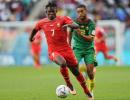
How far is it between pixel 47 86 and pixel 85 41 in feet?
12.8

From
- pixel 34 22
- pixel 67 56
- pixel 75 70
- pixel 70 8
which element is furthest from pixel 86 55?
pixel 70 8

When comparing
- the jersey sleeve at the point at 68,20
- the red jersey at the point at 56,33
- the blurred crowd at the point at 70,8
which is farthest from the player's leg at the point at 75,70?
the blurred crowd at the point at 70,8

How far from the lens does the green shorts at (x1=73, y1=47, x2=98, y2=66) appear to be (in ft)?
48.4

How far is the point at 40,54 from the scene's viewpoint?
30281mm

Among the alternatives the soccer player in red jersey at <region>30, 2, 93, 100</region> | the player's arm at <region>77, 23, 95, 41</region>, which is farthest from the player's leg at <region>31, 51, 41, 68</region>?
the soccer player in red jersey at <region>30, 2, 93, 100</region>

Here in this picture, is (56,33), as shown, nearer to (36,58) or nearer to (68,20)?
(68,20)

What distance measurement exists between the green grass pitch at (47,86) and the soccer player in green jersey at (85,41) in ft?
2.62

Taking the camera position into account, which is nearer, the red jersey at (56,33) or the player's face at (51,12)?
the player's face at (51,12)

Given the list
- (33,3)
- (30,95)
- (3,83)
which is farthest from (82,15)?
(33,3)

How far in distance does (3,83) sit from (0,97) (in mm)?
5043

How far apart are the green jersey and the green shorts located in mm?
101

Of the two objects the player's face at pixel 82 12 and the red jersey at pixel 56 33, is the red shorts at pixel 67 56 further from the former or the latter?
the player's face at pixel 82 12

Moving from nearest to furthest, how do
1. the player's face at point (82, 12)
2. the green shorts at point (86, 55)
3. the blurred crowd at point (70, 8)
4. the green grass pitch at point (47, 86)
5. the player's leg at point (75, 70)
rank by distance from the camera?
the player's leg at point (75, 70), the player's face at point (82, 12), the green shorts at point (86, 55), the green grass pitch at point (47, 86), the blurred crowd at point (70, 8)

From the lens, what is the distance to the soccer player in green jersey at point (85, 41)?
14491 millimetres
